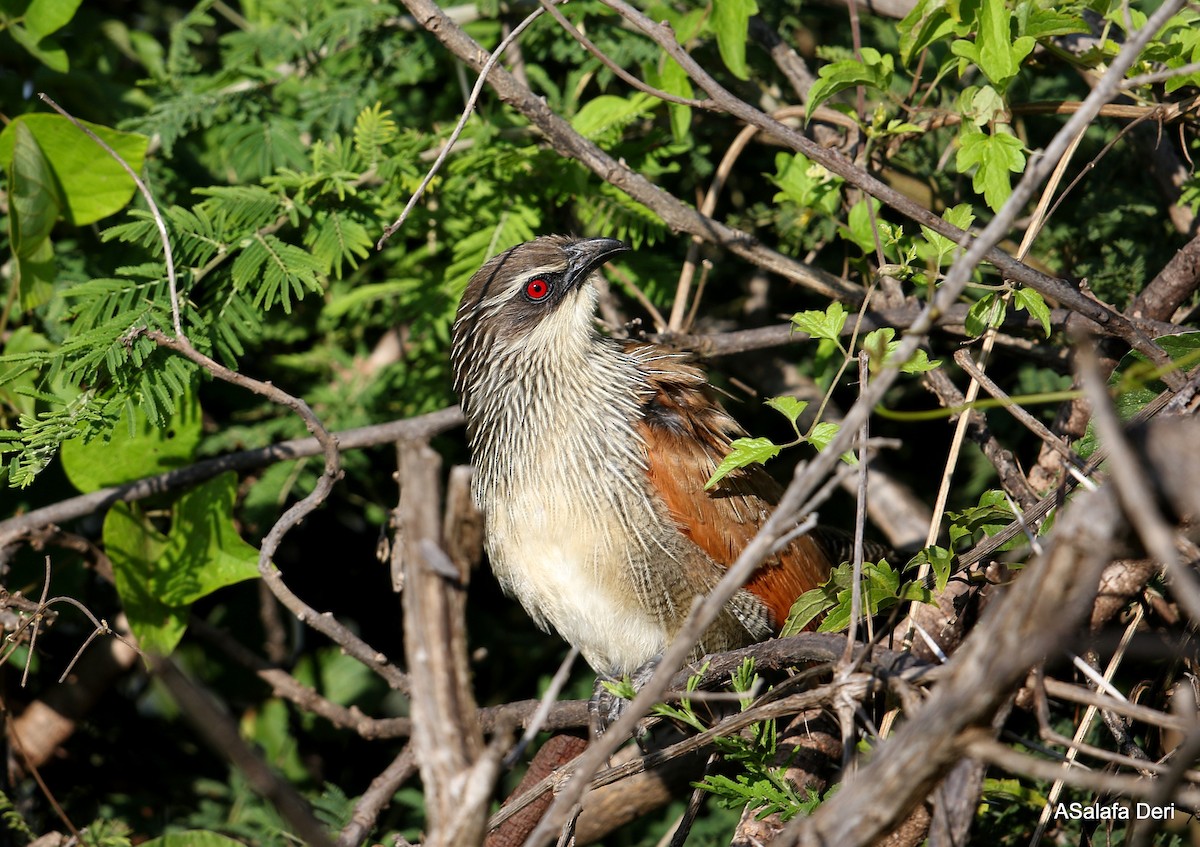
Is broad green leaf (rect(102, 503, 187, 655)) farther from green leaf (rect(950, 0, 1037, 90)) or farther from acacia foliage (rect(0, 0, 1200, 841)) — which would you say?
green leaf (rect(950, 0, 1037, 90))

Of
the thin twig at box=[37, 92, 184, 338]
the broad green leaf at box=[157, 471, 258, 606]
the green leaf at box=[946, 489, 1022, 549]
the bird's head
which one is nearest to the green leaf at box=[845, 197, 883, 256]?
the bird's head

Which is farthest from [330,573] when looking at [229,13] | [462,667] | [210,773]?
[462,667]

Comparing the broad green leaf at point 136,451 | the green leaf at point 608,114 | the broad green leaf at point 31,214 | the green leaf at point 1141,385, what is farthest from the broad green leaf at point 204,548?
the green leaf at point 1141,385

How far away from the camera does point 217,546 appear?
3557 mm

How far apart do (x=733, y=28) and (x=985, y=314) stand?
123 cm

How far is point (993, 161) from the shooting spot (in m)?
2.83

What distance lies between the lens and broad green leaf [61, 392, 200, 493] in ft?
11.5

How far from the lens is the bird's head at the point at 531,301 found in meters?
3.52

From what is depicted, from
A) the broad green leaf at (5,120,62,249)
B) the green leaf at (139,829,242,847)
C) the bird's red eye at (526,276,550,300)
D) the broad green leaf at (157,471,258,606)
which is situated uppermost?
the broad green leaf at (5,120,62,249)

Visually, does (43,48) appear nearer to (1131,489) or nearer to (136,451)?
(136,451)

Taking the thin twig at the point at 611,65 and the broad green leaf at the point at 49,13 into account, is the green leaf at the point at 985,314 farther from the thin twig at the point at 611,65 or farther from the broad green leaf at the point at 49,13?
the broad green leaf at the point at 49,13

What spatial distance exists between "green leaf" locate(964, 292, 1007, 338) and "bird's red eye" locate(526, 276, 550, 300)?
1423 mm

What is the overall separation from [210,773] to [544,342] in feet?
8.61

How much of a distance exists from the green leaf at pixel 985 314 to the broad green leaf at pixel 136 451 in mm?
2560
